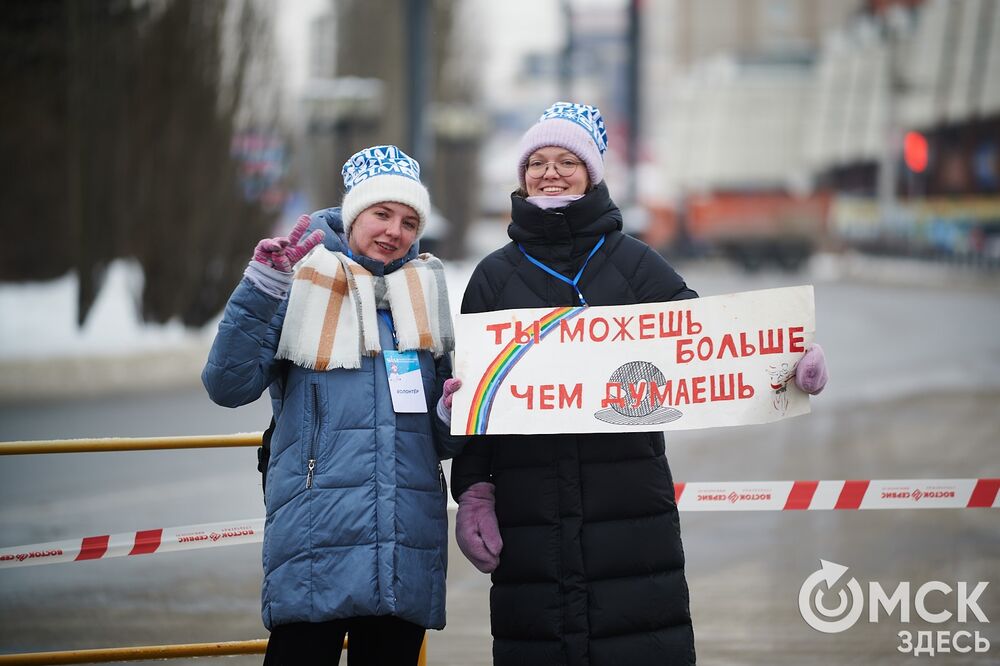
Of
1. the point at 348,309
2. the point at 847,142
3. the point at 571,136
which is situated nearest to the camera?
the point at 348,309

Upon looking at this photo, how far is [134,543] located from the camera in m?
4.90

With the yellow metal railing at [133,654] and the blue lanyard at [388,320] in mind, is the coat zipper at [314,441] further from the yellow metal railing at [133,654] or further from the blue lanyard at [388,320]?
the yellow metal railing at [133,654]

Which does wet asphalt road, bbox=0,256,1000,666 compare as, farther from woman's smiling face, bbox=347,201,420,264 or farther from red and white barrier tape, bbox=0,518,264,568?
woman's smiling face, bbox=347,201,420,264

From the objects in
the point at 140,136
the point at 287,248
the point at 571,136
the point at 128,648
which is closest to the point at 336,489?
the point at 287,248

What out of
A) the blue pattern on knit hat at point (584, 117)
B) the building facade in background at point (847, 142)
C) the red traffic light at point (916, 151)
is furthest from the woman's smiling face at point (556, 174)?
the red traffic light at point (916, 151)

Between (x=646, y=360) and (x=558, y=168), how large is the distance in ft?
2.10

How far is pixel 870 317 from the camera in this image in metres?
28.7

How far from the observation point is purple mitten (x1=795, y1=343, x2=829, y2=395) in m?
3.83

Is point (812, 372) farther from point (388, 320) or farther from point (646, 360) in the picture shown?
point (388, 320)

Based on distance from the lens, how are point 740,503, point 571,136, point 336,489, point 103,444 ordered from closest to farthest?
point 336,489
point 571,136
point 103,444
point 740,503

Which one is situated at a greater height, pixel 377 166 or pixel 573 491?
pixel 377 166

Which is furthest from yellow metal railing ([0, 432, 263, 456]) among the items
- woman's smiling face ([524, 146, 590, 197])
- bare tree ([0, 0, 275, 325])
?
bare tree ([0, 0, 275, 325])

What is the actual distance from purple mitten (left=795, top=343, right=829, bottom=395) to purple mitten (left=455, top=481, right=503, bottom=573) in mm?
980

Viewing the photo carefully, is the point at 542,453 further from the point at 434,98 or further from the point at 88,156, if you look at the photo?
the point at 434,98
